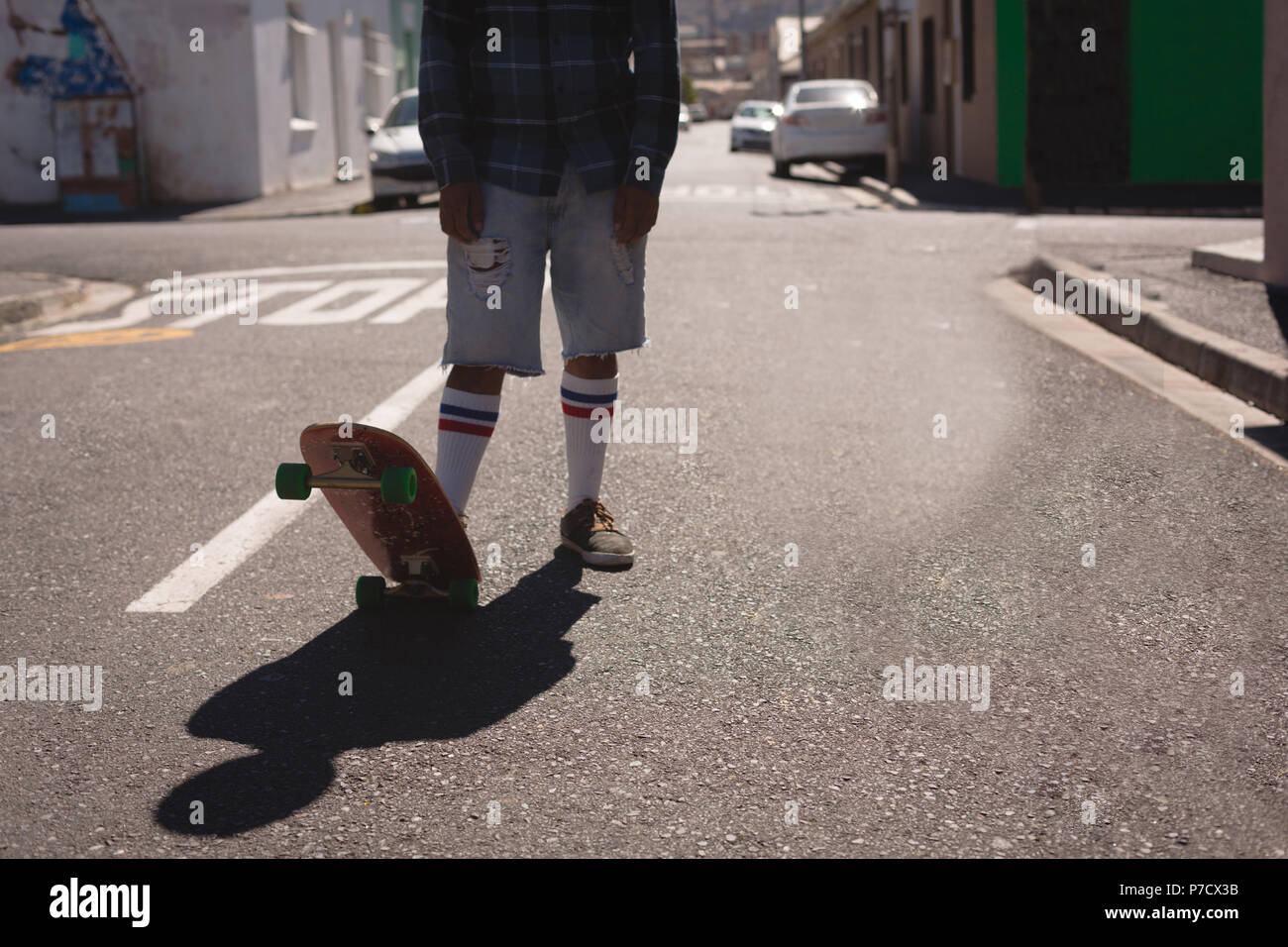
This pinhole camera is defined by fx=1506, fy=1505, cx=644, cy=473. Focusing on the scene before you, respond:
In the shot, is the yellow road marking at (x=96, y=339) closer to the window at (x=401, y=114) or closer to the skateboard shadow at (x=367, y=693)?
the skateboard shadow at (x=367, y=693)

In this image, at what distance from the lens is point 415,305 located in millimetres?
9461

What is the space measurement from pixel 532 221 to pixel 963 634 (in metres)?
1.47

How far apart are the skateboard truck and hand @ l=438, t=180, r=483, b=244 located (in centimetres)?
67

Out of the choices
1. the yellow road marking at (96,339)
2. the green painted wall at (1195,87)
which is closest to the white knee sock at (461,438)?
the yellow road marking at (96,339)

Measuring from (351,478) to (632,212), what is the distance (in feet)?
3.28

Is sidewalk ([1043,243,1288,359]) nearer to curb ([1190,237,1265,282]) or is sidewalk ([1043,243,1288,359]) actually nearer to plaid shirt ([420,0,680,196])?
curb ([1190,237,1265,282])

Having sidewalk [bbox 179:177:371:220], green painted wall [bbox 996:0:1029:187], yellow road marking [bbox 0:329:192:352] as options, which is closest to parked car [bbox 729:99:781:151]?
sidewalk [bbox 179:177:371:220]

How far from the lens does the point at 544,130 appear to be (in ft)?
12.4

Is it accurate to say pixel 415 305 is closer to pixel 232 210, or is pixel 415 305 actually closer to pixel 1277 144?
pixel 1277 144

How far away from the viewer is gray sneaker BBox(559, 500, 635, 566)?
13.3ft

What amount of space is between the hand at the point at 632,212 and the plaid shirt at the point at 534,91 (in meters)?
0.02

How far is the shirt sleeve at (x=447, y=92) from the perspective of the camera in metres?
3.75
